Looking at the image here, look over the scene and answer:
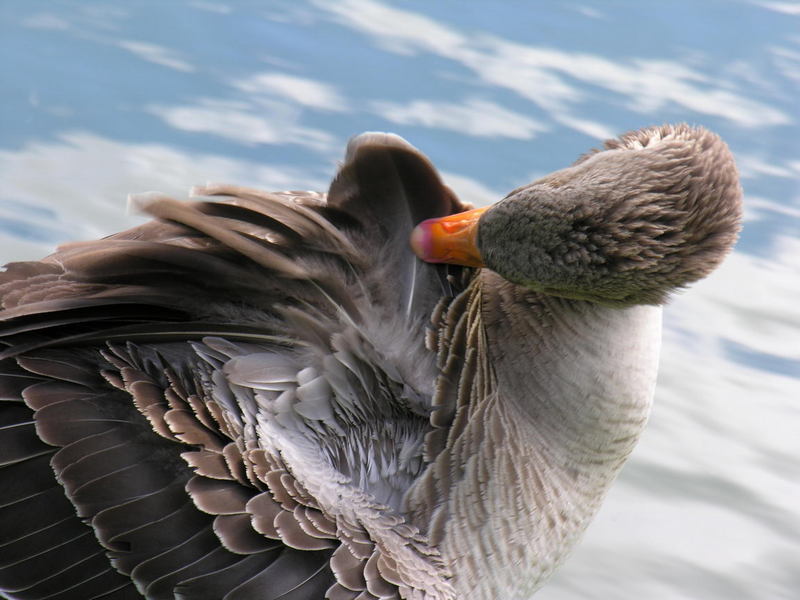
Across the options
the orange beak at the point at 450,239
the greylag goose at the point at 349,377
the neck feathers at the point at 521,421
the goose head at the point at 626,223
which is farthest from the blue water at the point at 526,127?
the goose head at the point at 626,223

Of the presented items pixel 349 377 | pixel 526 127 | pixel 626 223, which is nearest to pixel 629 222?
pixel 626 223

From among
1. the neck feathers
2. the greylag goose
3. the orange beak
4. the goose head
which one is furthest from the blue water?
the goose head

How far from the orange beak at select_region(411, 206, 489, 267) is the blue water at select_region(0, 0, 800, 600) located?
2.25 m

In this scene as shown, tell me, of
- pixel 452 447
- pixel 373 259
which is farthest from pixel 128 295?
pixel 452 447

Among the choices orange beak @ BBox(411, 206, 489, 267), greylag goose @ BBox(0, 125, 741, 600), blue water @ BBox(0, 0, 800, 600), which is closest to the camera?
greylag goose @ BBox(0, 125, 741, 600)

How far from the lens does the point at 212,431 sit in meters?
2.99

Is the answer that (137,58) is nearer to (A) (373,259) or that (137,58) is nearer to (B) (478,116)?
(B) (478,116)

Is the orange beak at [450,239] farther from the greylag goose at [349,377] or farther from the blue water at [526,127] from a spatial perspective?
the blue water at [526,127]

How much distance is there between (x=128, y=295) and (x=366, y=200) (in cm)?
75

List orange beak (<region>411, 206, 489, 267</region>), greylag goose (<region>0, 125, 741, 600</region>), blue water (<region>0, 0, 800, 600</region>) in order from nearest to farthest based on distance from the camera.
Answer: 1. greylag goose (<region>0, 125, 741, 600</region>)
2. orange beak (<region>411, 206, 489, 267</region>)
3. blue water (<region>0, 0, 800, 600</region>)

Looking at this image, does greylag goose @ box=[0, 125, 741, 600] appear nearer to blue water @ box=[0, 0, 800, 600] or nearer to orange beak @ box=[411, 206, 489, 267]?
orange beak @ box=[411, 206, 489, 267]

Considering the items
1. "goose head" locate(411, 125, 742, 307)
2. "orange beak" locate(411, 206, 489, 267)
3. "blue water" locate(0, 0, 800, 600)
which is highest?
"goose head" locate(411, 125, 742, 307)

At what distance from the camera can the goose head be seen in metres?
2.97

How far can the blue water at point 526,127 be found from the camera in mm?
5672
